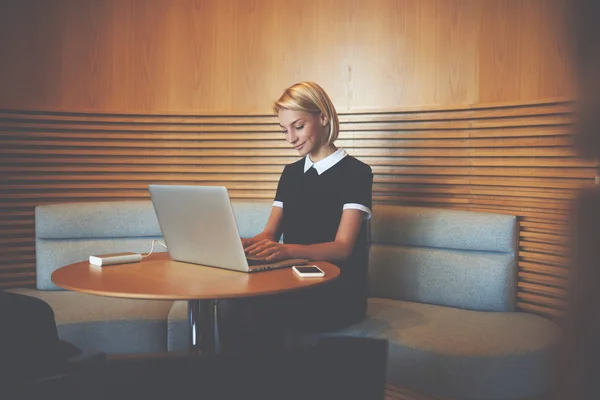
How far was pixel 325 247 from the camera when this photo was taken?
2436mm

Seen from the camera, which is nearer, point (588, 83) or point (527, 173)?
point (588, 83)

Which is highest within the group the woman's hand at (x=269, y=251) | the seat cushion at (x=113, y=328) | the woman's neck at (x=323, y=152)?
the woman's neck at (x=323, y=152)

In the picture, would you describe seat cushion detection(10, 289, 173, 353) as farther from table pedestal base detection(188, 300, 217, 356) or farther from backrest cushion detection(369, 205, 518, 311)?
backrest cushion detection(369, 205, 518, 311)

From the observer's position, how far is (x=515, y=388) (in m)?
2.34

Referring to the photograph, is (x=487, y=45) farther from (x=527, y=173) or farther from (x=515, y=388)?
(x=515, y=388)

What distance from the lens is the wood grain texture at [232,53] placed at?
366 cm

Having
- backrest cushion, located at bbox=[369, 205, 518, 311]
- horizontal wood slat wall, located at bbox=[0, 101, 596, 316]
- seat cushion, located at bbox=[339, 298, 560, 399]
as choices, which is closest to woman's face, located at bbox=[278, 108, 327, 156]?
backrest cushion, located at bbox=[369, 205, 518, 311]

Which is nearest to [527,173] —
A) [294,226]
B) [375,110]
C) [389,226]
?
[389,226]

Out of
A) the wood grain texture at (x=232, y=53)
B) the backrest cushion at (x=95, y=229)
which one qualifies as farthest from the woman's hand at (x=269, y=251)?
the wood grain texture at (x=232, y=53)

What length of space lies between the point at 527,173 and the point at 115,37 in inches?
116

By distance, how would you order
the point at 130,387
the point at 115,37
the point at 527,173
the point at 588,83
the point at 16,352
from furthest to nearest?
the point at 115,37 < the point at 527,173 < the point at 16,352 < the point at 130,387 < the point at 588,83

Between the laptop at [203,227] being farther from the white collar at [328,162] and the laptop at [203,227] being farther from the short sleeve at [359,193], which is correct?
the white collar at [328,162]

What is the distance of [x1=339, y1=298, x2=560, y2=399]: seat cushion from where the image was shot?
2.32 m

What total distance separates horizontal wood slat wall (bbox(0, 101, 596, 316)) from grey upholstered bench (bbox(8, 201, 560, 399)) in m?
0.27
